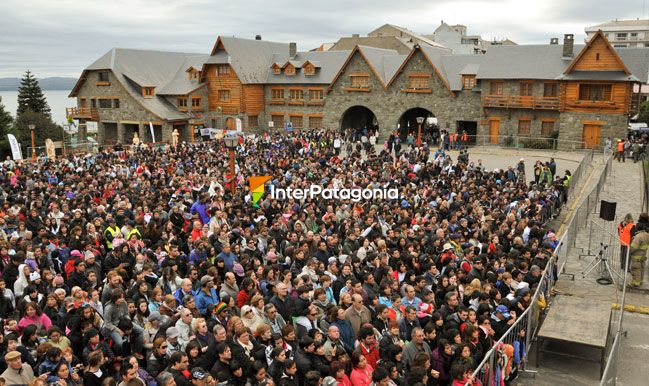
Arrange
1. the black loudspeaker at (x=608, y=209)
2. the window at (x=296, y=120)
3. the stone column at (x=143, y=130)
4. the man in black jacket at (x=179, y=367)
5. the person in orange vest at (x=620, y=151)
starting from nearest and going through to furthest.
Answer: the man in black jacket at (x=179, y=367) < the black loudspeaker at (x=608, y=209) < the person in orange vest at (x=620, y=151) < the stone column at (x=143, y=130) < the window at (x=296, y=120)

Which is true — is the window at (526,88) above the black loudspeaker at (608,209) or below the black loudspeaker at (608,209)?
above

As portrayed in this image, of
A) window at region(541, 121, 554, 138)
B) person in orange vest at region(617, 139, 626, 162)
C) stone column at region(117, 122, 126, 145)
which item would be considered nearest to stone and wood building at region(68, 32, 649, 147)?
window at region(541, 121, 554, 138)

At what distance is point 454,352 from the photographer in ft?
25.4

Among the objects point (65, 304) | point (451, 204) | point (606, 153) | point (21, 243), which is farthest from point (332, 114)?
point (65, 304)

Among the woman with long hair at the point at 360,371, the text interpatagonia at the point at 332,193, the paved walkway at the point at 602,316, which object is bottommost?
the paved walkway at the point at 602,316

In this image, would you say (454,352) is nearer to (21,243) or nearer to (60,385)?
(60,385)

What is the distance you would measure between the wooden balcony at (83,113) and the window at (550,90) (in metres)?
40.1

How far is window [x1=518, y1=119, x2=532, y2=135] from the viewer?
135ft

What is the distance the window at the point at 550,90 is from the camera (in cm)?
3972

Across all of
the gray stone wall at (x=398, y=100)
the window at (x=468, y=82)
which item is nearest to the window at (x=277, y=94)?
the gray stone wall at (x=398, y=100)

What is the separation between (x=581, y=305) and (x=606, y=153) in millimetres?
28005

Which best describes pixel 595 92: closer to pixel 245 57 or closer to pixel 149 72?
pixel 245 57

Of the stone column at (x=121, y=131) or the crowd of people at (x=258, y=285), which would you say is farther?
the stone column at (x=121, y=131)

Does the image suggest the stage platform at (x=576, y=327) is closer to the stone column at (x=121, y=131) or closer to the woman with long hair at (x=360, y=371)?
the woman with long hair at (x=360, y=371)
